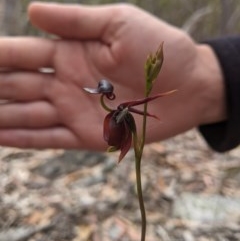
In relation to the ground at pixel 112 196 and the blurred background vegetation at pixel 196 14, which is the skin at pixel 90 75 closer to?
the ground at pixel 112 196

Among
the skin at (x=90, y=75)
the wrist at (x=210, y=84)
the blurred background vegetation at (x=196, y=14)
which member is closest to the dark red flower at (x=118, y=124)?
the skin at (x=90, y=75)

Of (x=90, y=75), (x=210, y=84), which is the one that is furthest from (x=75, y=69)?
(x=210, y=84)

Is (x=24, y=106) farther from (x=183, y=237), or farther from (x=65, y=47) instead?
(x=183, y=237)

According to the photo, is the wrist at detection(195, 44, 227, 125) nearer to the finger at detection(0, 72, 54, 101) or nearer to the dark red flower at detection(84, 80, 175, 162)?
the finger at detection(0, 72, 54, 101)

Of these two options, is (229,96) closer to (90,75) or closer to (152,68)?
(90,75)

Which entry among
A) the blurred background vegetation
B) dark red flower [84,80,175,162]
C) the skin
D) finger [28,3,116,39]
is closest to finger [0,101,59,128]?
the skin

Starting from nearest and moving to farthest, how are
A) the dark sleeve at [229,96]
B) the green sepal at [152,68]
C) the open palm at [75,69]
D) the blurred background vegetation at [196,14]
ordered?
the green sepal at [152,68], the open palm at [75,69], the dark sleeve at [229,96], the blurred background vegetation at [196,14]

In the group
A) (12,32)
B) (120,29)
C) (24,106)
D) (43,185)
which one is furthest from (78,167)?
(12,32)
